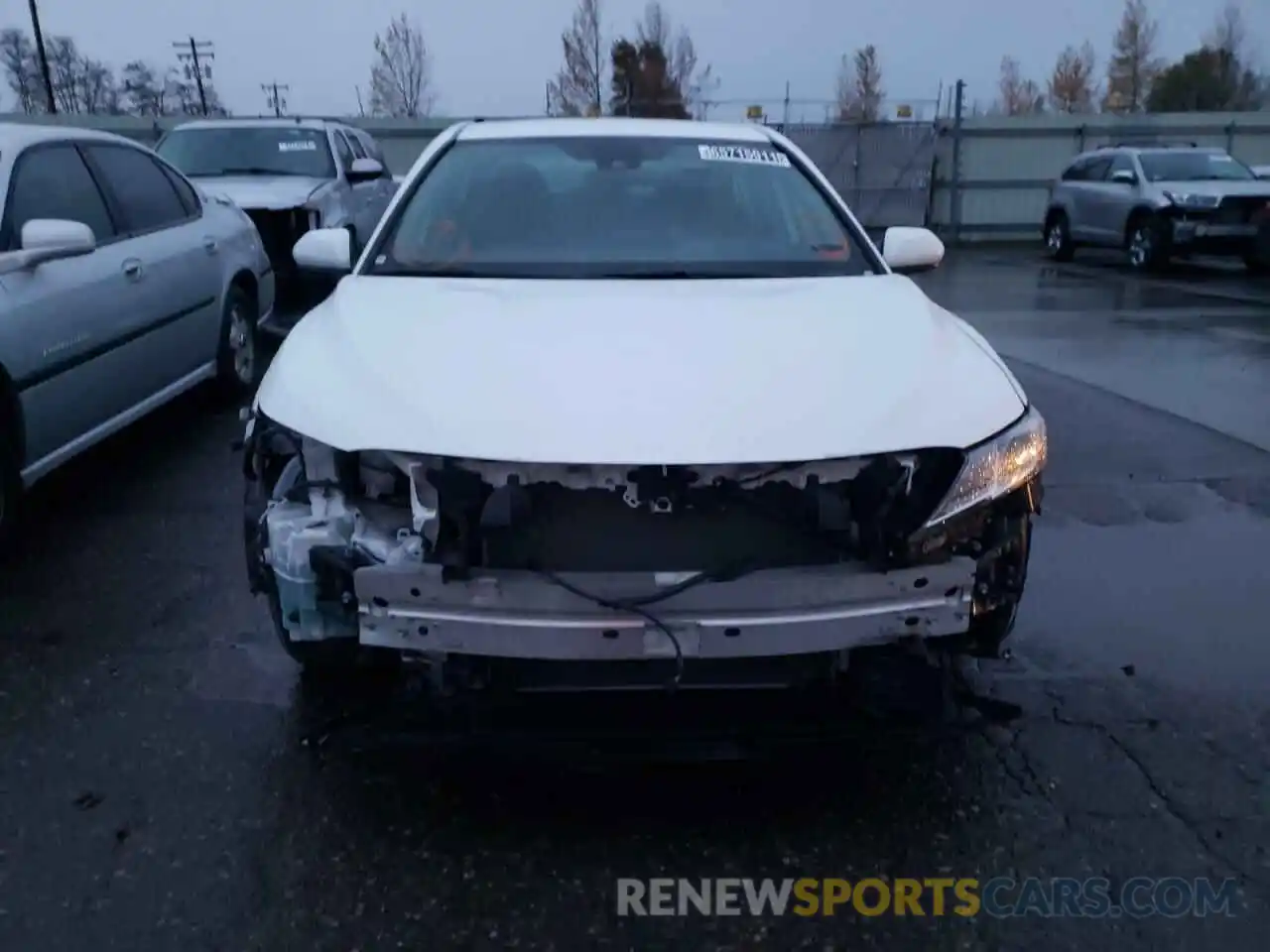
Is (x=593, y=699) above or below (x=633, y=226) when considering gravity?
below

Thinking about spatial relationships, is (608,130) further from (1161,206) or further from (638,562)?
(1161,206)

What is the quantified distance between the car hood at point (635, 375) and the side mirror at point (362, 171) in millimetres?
8143

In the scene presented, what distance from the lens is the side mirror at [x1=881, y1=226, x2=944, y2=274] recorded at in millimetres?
4422

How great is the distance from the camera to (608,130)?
4648 millimetres

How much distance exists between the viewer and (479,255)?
3.97 m

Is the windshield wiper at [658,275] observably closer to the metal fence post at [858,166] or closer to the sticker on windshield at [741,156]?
the sticker on windshield at [741,156]

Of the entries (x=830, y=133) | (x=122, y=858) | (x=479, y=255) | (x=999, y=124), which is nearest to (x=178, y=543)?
(x=479, y=255)

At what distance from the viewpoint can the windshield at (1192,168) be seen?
655 inches

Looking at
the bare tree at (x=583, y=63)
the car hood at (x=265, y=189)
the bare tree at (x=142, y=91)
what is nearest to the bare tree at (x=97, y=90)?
the bare tree at (x=142, y=91)

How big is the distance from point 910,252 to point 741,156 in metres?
0.74

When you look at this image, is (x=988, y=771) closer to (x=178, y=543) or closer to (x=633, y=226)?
(x=633, y=226)

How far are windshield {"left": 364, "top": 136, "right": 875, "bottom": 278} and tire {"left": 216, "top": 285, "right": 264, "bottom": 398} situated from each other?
9.15 ft

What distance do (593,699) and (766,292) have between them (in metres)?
1.37

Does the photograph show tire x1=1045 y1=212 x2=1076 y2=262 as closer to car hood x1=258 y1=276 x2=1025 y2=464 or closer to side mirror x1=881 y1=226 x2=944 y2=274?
side mirror x1=881 y1=226 x2=944 y2=274
